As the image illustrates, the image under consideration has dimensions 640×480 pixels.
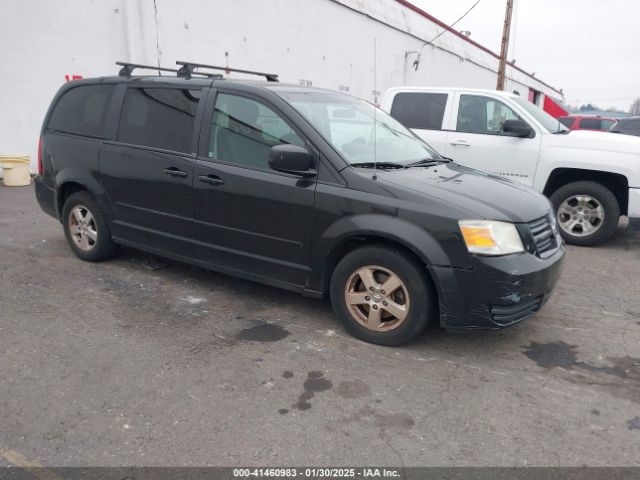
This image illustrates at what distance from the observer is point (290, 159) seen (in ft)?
11.6

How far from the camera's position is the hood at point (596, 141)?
6117 mm

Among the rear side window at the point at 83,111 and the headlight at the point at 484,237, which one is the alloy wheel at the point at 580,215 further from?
the rear side window at the point at 83,111

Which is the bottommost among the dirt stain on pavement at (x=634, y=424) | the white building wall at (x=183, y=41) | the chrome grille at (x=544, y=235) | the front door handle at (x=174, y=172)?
the dirt stain on pavement at (x=634, y=424)

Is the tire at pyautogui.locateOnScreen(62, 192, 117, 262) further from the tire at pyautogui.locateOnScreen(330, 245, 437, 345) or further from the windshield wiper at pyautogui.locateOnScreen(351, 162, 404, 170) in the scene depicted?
the windshield wiper at pyautogui.locateOnScreen(351, 162, 404, 170)

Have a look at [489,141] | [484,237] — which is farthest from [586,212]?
[484,237]

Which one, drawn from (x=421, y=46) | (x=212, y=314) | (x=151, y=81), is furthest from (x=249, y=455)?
(x=421, y=46)

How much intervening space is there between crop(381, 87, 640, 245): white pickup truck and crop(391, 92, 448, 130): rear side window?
14 mm

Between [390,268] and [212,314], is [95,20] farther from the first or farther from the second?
[390,268]

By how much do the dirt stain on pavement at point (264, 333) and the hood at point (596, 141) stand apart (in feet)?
14.9

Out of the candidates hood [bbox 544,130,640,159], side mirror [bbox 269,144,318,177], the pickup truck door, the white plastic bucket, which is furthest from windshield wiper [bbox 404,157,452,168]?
the white plastic bucket

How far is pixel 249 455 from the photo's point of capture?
2455 millimetres

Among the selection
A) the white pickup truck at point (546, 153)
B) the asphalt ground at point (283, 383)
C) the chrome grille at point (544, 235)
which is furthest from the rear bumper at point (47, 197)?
the white pickup truck at point (546, 153)

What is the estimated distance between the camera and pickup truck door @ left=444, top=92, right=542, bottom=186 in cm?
662

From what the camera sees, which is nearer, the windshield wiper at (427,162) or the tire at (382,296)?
the tire at (382,296)
